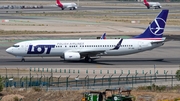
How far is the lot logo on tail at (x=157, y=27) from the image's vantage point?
91375mm

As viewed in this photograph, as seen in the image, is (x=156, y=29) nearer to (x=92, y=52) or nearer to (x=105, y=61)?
(x=105, y=61)

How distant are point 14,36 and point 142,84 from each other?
2775 inches

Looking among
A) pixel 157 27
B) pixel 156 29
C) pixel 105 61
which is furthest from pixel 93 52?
pixel 157 27

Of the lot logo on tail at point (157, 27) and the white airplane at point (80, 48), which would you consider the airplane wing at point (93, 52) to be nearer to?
the white airplane at point (80, 48)

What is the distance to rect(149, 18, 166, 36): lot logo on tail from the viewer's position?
3597 inches

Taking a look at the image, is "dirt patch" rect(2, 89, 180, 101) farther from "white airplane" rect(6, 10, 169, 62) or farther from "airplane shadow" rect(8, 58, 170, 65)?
"white airplane" rect(6, 10, 169, 62)

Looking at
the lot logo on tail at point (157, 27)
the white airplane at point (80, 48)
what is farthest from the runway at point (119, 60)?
the lot logo on tail at point (157, 27)

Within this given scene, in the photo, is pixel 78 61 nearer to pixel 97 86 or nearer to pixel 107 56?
pixel 107 56

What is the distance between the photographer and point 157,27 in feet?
302

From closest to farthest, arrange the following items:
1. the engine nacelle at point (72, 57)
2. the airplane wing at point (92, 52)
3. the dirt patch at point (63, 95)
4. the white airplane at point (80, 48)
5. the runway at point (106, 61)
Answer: the dirt patch at point (63, 95)
the runway at point (106, 61)
the engine nacelle at point (72, 57)
the airplane wing at point (92, 52)
the white airplane at point (80, 48)

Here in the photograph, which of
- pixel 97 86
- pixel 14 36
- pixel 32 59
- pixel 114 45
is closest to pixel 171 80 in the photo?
pixel 97 86

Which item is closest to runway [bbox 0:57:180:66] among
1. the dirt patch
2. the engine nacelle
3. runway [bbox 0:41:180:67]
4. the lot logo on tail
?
runway [bbox 0:41:180:67]

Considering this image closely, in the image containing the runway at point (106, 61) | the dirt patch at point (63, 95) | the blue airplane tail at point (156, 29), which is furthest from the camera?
the blue airplane tail at point (156, 29)

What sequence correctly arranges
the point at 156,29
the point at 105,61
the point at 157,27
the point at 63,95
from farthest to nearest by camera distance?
the point at 157,27 < the point at 156,29 < the point at 105,61 < the point at 63,95
